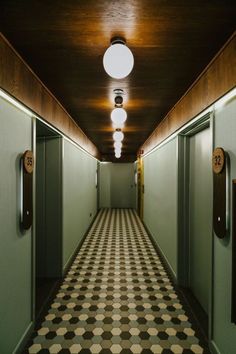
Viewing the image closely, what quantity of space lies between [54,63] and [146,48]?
35.6 inches

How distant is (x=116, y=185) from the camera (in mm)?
12406

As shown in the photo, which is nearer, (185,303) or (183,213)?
(185,303)

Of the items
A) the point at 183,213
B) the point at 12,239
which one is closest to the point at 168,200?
the point at 183,213

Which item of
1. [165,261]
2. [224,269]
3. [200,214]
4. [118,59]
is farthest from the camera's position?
[165,261]

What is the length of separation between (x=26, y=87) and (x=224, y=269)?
2.56 meters

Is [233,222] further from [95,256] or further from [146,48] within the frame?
[95,256]

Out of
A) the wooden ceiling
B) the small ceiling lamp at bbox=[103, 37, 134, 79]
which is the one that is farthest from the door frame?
the small ceiling lamp at bbox=[103, 37, 134, 79]

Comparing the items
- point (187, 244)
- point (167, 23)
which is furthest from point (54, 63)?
point (187, 244)

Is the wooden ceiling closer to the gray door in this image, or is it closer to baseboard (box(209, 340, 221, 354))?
the gray door

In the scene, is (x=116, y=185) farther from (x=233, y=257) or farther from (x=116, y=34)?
(x=116, y=34)

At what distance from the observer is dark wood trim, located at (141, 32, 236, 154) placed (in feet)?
5.89

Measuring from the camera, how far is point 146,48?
1.91 m

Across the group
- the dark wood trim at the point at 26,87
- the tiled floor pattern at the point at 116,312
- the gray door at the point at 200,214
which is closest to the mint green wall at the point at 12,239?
the dark wood trim at the point at 26,87

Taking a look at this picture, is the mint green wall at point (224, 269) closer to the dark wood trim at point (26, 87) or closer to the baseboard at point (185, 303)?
the baseboard at point (185, 303)
